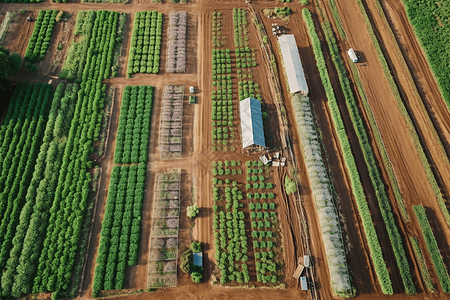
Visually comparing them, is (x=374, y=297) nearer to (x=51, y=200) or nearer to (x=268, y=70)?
(x=268, y=70)

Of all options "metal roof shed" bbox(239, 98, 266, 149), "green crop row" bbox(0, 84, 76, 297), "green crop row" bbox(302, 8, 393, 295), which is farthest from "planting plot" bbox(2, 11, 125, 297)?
"green crop row" bbox(302, 8, 393, 295)

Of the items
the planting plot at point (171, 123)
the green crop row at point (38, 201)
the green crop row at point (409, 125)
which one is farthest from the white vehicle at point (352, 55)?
the green crop row at point (38, 201)

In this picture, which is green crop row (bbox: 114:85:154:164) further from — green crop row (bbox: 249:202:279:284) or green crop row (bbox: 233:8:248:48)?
green crop row (bbox: 233:8:248:48)

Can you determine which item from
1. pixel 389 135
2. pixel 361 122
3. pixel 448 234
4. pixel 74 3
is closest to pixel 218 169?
pixel 361 122

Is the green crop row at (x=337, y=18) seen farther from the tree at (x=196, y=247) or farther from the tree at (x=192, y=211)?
the tree at (x=196, y=247)

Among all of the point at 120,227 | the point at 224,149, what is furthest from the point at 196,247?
the point at 224,149

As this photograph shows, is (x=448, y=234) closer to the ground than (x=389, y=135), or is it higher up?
closer to the ground
